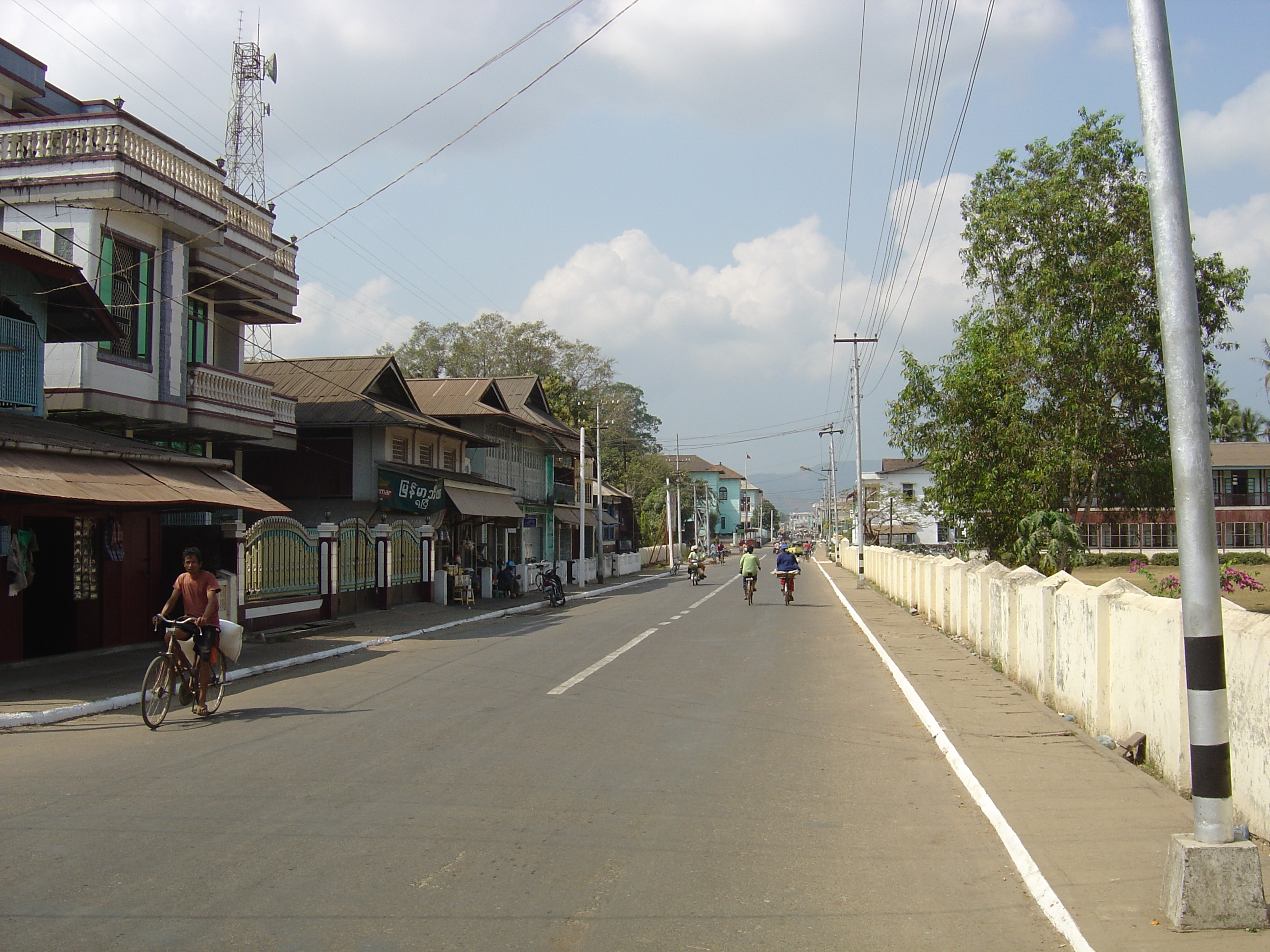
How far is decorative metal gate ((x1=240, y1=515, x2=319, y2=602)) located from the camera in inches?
732

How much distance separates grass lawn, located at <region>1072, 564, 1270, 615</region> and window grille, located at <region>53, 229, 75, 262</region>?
76.2 feet

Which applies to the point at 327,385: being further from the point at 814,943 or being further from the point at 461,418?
the point at 814,943

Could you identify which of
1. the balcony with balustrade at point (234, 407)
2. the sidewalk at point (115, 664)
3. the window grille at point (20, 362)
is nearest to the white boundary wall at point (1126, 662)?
the sidewalk at point (115, 664)

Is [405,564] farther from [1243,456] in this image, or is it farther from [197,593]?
[1243,456]

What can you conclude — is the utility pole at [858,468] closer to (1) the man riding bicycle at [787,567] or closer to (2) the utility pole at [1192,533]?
(1) the man riding bicycle at [787,567]

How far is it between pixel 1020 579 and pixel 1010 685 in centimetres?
143

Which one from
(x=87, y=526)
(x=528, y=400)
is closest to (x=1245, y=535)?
(x=528, y=400)

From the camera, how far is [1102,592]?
8.61 m

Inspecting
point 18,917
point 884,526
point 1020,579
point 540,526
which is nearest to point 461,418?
point 540,526

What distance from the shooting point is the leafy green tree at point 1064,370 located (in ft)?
85.8

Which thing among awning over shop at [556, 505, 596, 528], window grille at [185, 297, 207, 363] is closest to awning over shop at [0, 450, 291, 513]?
window grille at [185, 297, 207, 363]

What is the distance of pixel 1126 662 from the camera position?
7.93m

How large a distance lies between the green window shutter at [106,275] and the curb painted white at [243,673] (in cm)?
671

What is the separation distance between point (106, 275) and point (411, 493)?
531 inches
